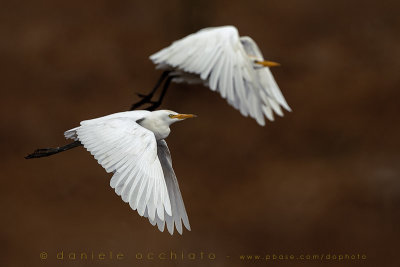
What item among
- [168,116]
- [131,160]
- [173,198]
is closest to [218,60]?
[168,116]

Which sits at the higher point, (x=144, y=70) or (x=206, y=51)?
(x=206, y=51)

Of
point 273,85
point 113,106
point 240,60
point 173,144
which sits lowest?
point 173,144

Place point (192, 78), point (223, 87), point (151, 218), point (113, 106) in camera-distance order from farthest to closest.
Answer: point (113, 106) < point (192, 78) < point (223, 87) < point (151, 218)

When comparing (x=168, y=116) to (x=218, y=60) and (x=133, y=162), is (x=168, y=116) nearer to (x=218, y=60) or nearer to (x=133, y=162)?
(x=133, y=162)

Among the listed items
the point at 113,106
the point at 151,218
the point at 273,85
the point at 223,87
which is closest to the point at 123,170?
the point at 151,218

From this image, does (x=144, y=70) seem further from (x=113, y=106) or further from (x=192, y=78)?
(x=192, y=78)

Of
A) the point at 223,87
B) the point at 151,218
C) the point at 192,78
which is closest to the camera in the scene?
the point at 151,218

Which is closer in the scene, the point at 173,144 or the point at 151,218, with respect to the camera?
the point at 151,218
